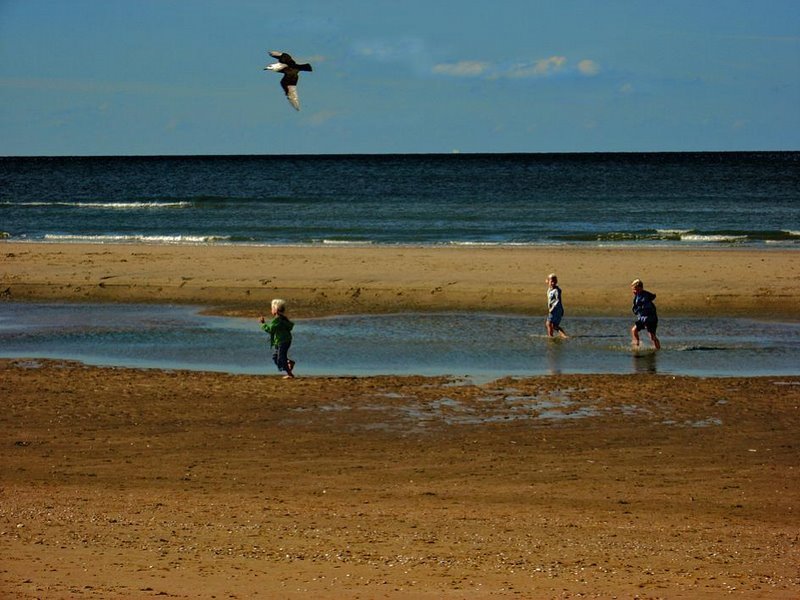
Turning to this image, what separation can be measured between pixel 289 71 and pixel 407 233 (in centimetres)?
3479

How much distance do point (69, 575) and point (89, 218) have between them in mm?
44925

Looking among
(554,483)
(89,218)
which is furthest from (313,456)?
(89,218)

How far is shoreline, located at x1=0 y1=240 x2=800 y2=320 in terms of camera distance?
73.6ft

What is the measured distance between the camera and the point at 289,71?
664 cm

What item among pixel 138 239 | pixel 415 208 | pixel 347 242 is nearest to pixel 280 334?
pixel 347 242

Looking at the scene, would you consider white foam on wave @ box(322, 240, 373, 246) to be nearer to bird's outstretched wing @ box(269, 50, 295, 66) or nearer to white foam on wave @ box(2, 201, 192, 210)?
white foam on wave @ box(2, 201, 192, 210)

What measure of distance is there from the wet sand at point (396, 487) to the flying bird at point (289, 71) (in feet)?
9.69

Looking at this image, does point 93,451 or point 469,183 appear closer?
point 93,451

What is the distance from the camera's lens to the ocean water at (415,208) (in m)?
39.8

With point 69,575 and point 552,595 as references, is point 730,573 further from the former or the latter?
point 69,575

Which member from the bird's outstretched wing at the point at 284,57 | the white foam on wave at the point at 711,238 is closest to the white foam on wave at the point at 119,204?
the white foam on wave at the point at 711,238

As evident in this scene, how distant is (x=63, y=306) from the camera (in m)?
23.3

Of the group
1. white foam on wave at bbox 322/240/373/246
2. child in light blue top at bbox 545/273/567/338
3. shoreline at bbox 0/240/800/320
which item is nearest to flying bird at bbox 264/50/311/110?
child in light blue top at bbox 545/273/567/338

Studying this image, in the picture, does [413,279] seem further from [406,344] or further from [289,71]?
[289,71]
